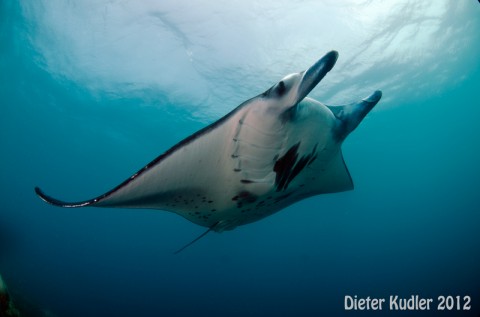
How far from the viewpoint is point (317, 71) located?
5.98 feet

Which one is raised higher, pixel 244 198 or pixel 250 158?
pixel 250 158

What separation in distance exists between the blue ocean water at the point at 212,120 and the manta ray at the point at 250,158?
30.2 ft

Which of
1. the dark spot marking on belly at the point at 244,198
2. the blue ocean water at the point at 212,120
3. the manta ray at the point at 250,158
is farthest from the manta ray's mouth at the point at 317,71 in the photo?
the blue ocean water at the point at 212,120

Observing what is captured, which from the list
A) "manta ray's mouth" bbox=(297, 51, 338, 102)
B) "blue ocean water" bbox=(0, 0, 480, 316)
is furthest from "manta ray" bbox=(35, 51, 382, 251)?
"blue ocean water" bbox=(0, 0, 480, 316)

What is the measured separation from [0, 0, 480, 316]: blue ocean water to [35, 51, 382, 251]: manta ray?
920 cm

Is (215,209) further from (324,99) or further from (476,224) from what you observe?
(476,224)

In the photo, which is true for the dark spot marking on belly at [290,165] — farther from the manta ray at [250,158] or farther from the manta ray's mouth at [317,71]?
the manta ray's mouth at [317,71]

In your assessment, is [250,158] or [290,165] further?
[290,165]

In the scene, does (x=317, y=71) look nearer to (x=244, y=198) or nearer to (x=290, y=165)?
(x=290, y=165)

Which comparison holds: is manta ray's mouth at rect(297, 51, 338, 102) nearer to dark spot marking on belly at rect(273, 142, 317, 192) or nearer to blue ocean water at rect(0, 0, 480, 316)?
dark spot marking on belly at rect(273, 142, 317, 192)

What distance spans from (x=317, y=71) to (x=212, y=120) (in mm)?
16929

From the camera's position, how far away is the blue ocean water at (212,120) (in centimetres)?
1171

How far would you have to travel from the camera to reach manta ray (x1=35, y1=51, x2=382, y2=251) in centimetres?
199

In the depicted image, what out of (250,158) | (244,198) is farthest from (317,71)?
(244,198)
